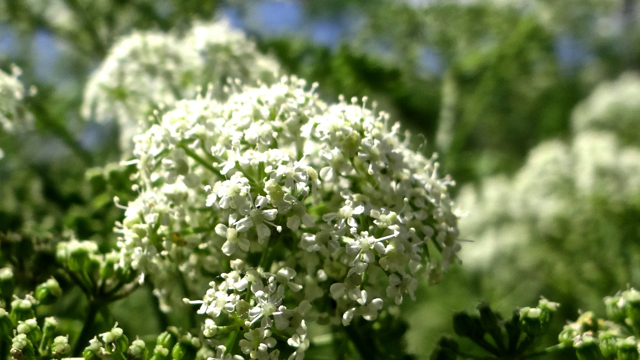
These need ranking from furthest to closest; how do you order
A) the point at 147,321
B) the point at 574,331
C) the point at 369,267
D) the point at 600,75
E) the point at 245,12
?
the point at 600,75, the point at 245,12, the point at 147,321, the point at 574,331, the point at 369,267

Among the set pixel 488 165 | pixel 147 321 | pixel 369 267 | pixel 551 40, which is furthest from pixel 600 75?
pixel 369 267

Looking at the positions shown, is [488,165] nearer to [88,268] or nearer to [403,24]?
[403,24]

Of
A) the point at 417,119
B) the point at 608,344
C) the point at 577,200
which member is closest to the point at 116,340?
the point at 608,344

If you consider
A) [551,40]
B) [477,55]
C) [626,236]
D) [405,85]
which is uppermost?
[551,40]

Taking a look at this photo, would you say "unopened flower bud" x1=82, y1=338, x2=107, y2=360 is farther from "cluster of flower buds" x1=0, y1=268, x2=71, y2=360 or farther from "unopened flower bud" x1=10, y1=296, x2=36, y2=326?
"unopened flower bud" x1=10, y1=296, x2=36, y2=326

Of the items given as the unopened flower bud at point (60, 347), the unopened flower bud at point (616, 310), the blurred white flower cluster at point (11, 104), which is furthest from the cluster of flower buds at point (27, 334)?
the unopened flower bud at point (616, 310)

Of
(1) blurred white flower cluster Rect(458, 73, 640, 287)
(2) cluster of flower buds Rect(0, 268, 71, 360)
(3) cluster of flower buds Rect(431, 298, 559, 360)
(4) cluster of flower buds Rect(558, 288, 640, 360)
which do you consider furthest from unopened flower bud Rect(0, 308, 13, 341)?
(1) blurred white flower cluster Rect(458, 73, 640, 287)

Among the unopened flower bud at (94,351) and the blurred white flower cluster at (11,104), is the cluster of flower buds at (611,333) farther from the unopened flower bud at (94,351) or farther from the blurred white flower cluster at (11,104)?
the blurred white flower cluster at (11,104)

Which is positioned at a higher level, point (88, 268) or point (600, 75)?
point (600, 75)

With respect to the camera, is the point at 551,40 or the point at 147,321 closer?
the point at 147,321
